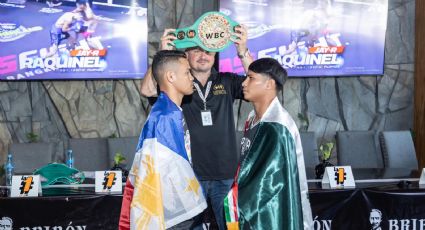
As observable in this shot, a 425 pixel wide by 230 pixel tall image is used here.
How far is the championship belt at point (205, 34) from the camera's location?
3.46 metres

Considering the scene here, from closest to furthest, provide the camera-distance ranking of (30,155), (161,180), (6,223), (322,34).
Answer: (161,180), (6,223), (30,155), (322,34)

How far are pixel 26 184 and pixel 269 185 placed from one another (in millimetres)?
1494

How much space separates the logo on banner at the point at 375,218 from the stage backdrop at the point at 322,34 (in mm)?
3230

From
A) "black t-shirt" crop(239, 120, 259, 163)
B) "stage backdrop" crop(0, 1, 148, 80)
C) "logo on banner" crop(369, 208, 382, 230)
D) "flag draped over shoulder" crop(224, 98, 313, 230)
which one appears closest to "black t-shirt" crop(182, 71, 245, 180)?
"black t-shirt" crop(239, 120, 259, 163)

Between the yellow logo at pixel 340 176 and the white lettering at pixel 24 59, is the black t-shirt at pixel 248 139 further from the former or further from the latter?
the white lettering at pixel 24 59

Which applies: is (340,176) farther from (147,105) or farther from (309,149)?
(147,105)

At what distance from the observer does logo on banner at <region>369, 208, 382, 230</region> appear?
3803mm

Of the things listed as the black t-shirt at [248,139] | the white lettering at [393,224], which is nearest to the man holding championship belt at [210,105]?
the black t-shirt at [248,139]

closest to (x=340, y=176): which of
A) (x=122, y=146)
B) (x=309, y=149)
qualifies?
(x=309, y=149)

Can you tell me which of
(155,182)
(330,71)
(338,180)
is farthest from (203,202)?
(330,71)

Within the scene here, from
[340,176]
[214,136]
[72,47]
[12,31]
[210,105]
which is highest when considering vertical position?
[12,31]

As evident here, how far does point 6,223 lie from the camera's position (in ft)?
12.1

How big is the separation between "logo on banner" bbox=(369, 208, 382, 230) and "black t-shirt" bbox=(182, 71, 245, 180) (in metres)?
0.86

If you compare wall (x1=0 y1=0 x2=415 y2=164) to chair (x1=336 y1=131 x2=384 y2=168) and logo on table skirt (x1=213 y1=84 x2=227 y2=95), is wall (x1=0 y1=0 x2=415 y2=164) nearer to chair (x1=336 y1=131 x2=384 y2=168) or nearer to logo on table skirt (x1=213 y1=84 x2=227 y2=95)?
chair (x1=336 y1=131 x2=384 y2=168)
